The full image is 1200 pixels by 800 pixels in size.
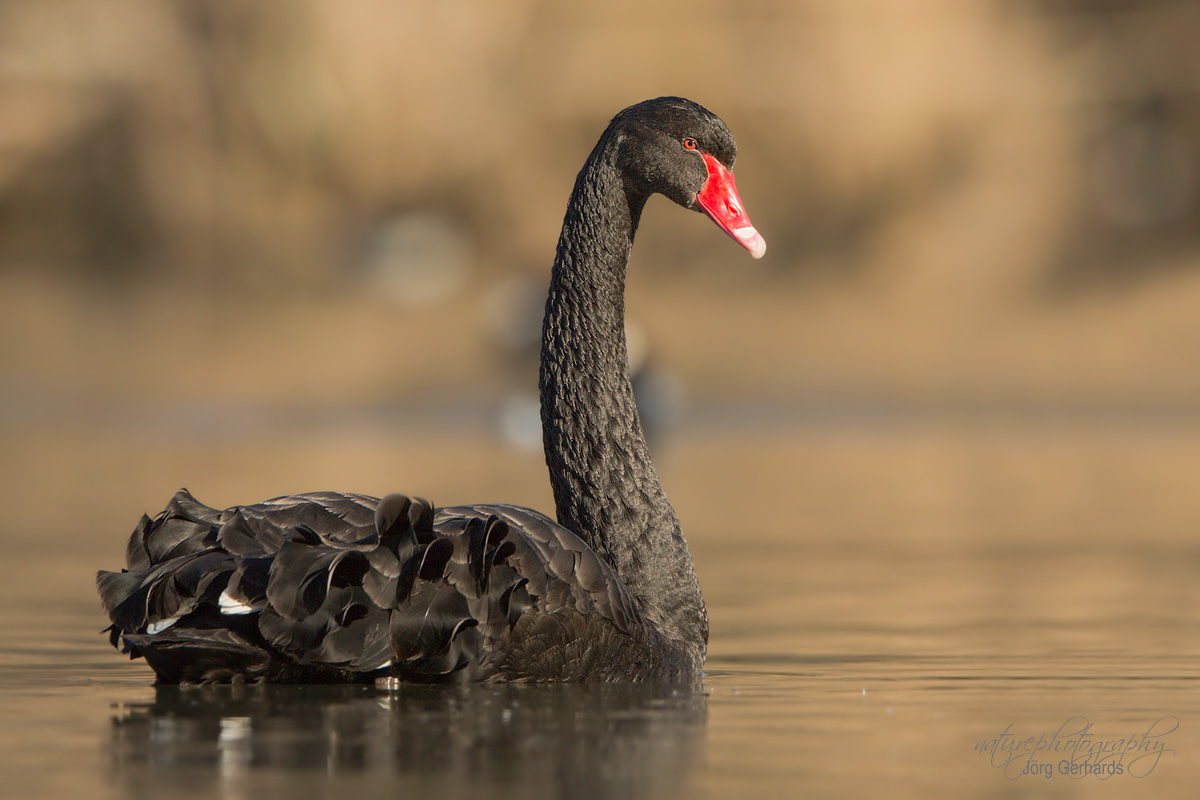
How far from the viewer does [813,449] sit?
15.3 metres

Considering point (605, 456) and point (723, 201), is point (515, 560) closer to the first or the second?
point (605, 456)

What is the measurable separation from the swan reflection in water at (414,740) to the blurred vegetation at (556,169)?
1651cm

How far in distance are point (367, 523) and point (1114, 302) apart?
18493 mm

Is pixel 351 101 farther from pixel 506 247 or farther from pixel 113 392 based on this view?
pixel 113 392

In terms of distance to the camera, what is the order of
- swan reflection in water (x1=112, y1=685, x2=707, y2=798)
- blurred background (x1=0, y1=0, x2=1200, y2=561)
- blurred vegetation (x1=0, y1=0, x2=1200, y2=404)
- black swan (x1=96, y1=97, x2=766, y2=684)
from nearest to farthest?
swan reflection in water (x1=112, y1=685, x2=707, y2=798), black swan (x1=96, y1=97, x2=766, y2=684), blurred background (x1=0, y1=0, x2=1200, y2=561), blurred vegetation (x1=0, y1=0, x2=1200, y2=404)

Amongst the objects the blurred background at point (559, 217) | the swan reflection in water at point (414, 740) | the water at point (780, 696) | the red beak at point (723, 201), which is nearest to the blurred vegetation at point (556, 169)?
the blurred background at point (559, 217)

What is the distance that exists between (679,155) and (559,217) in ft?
68.8

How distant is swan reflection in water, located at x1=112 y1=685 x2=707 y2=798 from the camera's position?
3.60 m

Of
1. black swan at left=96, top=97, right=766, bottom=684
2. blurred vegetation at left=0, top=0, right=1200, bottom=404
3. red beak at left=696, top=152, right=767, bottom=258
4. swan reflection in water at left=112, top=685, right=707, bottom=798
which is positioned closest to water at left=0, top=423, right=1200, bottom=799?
swan reflection in water at left=112, top=685, right=707, bottom=798

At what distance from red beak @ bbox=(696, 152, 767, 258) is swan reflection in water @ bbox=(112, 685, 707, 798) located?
1612 mm

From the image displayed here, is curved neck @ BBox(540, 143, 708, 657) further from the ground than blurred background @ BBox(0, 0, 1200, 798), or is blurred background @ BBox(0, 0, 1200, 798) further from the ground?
blurred background @ BBox(0, 0, 1200, 798)

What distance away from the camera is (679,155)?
570 cm

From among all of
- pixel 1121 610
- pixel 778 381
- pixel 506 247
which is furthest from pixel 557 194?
pixel 1121 610

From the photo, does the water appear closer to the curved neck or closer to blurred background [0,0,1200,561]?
the curved neck
